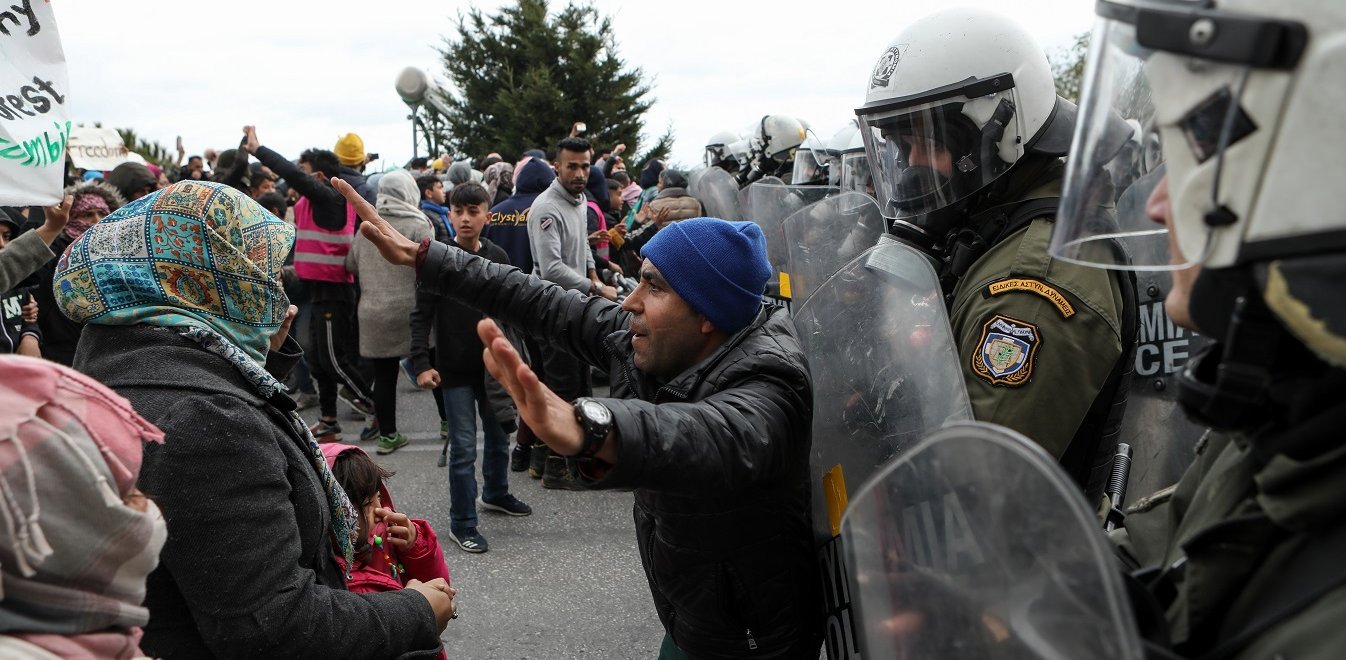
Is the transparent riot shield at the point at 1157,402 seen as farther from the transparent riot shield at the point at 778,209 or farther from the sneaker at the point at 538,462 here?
the sneaker at the point at 538,462

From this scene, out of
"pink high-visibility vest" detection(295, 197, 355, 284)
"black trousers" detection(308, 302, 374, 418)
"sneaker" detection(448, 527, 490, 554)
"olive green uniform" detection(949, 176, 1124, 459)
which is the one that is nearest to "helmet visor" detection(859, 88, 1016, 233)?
"olive green uniform" detection(949, 176, 1124, 459)

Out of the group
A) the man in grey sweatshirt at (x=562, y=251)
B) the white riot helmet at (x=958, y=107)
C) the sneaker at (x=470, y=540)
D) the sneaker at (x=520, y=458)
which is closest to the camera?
the white riot helmet at (x=958, y=107)

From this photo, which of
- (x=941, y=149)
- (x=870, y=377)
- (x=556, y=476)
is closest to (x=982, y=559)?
(x=870, y=377)

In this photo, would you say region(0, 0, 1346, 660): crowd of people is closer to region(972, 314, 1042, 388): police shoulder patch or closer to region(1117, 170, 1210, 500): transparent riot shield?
region(972, 314, 1042, 388): police shoulder patch

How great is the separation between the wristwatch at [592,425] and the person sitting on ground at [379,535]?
3.49 feet

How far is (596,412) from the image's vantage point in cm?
142

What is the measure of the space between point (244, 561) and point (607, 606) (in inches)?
101

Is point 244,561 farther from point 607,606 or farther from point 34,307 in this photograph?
point 34,307

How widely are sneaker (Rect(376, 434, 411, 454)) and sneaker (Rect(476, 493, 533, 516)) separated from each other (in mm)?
1385

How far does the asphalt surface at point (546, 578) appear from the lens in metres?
3.66

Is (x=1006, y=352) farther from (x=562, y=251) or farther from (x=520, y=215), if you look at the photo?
(x=520, y=215)

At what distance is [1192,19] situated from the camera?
919 millimetres

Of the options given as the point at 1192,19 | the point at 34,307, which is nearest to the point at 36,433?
the point at 1192,19

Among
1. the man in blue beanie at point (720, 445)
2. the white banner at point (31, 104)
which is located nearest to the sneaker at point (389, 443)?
the white banner at point (31, 104)
